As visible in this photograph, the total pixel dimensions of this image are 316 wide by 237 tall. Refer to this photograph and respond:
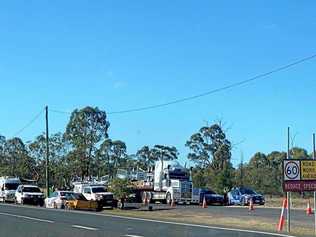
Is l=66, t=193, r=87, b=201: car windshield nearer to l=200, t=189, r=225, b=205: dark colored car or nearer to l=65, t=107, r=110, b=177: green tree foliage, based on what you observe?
l=200, t=189, r=225, b=205: dark colored car

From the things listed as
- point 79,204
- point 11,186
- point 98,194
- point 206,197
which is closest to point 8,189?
point 11,186

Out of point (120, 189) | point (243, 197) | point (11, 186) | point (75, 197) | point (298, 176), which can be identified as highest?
point (298, 176)

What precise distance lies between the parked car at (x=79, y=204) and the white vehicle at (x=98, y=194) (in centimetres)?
150

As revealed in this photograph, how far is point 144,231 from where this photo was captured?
22266 mm

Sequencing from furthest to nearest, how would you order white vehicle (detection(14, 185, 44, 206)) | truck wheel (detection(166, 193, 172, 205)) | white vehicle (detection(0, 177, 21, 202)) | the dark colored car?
white vehicle (detection(0, 177, 21, 202))
white vehicle (detection(14, 185, 44, 206))
the dark colored car
truck wheel (detection(166, 193, 172, 205))

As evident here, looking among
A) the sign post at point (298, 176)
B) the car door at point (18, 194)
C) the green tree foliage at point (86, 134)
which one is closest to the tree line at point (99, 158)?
the green tree foliage at point (86, 134)

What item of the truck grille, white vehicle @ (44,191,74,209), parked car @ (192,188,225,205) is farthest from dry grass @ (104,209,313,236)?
parked car @ (192,188,225,205)

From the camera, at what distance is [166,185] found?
55.4 metres

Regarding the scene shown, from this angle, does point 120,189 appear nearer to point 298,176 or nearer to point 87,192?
point 87,192

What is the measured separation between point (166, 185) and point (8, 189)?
60.6 feet

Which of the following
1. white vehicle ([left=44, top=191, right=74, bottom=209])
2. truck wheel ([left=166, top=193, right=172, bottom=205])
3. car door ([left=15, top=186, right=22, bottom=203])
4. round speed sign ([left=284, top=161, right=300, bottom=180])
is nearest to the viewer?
round speed sign ([left=284, top=161, right=300, bottom=180])

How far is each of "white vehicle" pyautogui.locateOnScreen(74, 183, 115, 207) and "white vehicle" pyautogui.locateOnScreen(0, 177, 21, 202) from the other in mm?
10849

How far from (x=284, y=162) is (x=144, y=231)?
18.2ft

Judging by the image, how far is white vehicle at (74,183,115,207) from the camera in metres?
49.6
